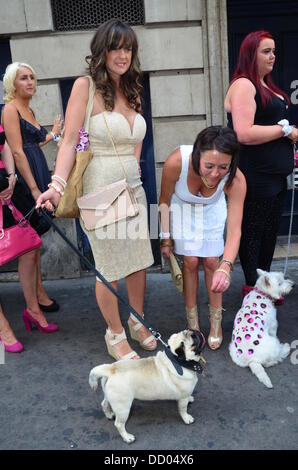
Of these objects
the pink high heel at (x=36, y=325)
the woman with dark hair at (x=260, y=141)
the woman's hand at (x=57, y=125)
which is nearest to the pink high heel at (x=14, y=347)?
the pink high heel at (x=36, y=325)

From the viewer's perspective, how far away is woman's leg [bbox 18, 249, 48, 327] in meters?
3.52

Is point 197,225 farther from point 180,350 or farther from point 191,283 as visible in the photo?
point 180,350

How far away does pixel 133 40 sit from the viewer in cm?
268

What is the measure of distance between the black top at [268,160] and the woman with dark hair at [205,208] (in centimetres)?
45

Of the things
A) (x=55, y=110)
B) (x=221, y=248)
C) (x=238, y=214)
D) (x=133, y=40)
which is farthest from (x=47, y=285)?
(x=133, y=40)

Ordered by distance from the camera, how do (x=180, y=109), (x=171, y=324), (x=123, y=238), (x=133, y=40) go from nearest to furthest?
1. (x=133, y=40)
2. (x=123, y=238)
3. (x=171, y=324)
4. (x=180, y=109)

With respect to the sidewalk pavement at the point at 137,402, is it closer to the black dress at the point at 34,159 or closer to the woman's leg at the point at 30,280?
the woman's leg at the point at 30,280

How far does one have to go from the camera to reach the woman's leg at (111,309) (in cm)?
298

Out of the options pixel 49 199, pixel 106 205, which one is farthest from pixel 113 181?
pixel 49 199

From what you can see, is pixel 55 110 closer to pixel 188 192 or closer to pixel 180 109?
pixel 180 109

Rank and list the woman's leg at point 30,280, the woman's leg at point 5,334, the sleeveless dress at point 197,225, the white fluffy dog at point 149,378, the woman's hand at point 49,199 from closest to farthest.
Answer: the white fluffy dog at point 149,378, the woman's hand at point 49,199, the sleeveless dress at point 197,225, the woman's leg at point 5,334, the woman's leg at point 30,280

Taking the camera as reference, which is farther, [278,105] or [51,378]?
[278,105]

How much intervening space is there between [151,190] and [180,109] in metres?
0.95

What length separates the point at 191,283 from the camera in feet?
10.8
